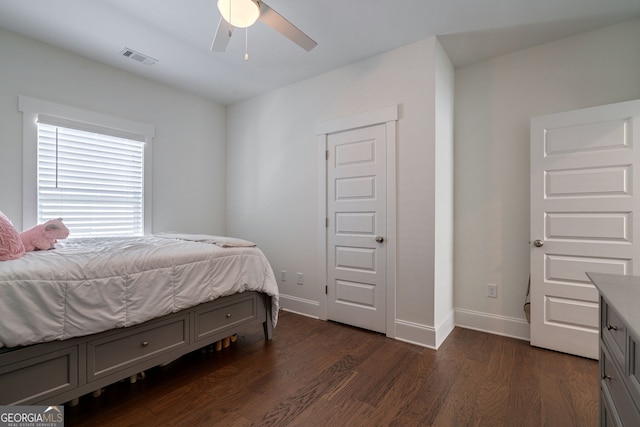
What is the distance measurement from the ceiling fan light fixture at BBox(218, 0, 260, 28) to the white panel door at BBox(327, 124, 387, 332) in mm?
1504

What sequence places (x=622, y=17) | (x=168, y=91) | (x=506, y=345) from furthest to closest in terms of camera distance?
(x=168, y=91) < (x=506, y=345) < (x=622, y=17)

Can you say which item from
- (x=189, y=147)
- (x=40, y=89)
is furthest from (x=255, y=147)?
(x=40, y=89)

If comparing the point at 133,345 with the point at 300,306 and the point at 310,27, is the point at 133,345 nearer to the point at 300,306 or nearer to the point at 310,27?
the point at 300,306

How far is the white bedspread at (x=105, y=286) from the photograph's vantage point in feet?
4.42

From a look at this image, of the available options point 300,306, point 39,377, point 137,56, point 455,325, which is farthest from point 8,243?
point 455,325

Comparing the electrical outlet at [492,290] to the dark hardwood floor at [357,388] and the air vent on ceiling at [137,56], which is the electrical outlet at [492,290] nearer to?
the dark hardwood floor at [357,388]

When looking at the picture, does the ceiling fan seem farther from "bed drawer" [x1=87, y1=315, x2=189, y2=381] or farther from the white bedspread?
"bed drawer" [x1=87, y1=315, x2=189, y2=381]

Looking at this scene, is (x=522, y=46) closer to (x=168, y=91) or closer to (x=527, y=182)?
(x=527, y=182)

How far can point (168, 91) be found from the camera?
354 centimetres

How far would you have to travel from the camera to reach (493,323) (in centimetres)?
278

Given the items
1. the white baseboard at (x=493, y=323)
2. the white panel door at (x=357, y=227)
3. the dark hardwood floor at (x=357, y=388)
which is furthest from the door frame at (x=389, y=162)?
the white baseboard at (x=493, y=323)

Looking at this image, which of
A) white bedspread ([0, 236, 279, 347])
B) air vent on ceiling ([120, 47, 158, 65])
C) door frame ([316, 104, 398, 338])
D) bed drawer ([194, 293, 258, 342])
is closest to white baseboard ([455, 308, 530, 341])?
door frame ([316, 104, 398, 338])

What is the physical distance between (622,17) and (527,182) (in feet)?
4.61

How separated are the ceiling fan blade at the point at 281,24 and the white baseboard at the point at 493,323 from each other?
2879 mm
